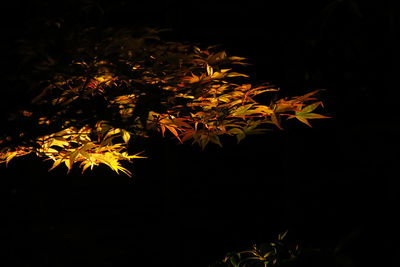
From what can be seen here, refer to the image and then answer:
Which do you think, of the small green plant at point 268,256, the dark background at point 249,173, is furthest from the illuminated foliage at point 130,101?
the dark background at point 249,173

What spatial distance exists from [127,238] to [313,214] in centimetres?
254

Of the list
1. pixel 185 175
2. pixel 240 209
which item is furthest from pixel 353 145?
pixel 185 175

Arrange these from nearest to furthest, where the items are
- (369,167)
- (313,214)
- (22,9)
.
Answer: (22,9) → (369,167) → (313,214)

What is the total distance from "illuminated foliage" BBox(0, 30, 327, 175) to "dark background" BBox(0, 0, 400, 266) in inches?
48.7

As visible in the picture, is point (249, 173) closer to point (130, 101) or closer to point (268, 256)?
point (268, 256)

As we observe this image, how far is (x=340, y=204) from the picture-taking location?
12.6 ft

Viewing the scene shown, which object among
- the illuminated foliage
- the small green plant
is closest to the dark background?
the small green plant

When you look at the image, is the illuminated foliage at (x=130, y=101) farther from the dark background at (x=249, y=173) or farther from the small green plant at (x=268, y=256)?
the dark background at (x=249, y=173)

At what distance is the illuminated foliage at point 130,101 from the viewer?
161cm

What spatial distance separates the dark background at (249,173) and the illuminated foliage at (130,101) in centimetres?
124

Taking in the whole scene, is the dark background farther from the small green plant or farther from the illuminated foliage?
the illuminated foliage

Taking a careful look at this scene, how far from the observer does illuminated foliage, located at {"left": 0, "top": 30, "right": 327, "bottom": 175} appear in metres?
1.61

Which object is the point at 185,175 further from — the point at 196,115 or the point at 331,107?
the point at 196,115

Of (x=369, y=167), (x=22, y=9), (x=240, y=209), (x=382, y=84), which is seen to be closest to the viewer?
(x=22, y=9)
